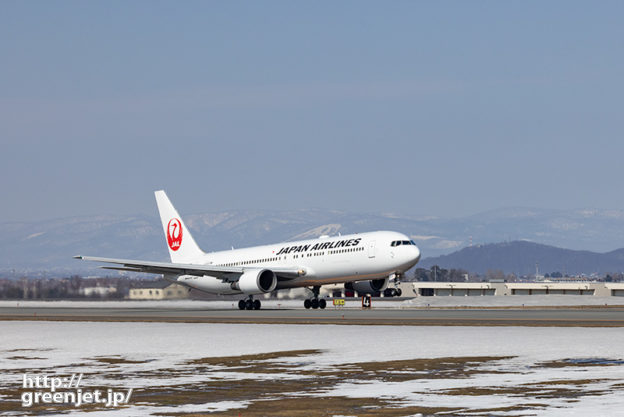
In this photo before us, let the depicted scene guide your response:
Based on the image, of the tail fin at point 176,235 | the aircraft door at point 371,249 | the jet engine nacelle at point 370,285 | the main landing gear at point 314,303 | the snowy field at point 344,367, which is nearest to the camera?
the snowy field at point 344,367

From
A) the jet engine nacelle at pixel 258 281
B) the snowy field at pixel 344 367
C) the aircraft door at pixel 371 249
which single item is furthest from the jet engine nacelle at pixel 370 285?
the snowy field at pixel 344 367

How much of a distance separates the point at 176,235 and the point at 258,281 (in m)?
18.8

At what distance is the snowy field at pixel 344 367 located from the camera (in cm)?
1770

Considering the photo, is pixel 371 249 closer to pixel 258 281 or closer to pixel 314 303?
pixel 314 303

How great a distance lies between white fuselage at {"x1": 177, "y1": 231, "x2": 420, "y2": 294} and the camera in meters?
66.9

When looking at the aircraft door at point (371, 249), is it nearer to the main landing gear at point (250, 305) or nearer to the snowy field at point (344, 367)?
the main landing gear at point (250, 305)

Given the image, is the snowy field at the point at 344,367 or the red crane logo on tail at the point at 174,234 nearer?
the snowy field at the point at 344,367

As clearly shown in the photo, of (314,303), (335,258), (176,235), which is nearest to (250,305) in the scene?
(314,303)

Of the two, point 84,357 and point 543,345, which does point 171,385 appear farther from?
point 543,345

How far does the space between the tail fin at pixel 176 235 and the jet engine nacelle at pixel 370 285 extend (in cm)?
1615

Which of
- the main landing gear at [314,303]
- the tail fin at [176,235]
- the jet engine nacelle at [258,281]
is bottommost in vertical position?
the main landing gear at [314,303]

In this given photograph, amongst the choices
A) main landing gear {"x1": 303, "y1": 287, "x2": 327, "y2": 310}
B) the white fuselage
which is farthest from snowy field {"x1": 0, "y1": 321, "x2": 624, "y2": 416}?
main landing gear {"x1": 303, "y1": 287, "x2": 327, "y2": 310}

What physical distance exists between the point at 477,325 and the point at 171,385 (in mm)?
22671

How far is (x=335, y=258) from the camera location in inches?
2714
